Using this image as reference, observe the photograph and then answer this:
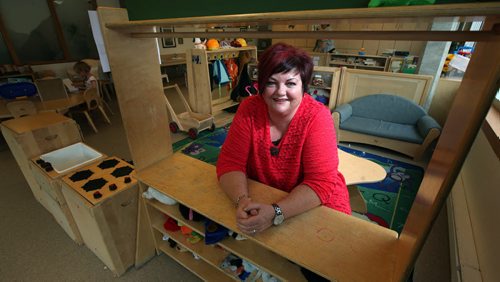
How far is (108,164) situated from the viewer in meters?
1.75

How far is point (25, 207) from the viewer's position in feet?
7.63

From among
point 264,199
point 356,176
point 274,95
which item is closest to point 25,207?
point 264,199

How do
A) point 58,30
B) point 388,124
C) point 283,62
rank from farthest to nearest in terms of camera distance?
point 58,30 → point 388,124 → point 283,62

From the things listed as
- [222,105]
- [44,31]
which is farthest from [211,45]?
[44,31]

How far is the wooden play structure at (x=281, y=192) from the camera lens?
514mm

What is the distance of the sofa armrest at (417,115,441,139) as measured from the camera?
111 inches

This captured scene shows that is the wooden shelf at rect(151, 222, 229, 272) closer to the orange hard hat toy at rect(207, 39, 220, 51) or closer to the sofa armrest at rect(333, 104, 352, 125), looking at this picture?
the sofa armrest at rect(333, 104, 352, 125)

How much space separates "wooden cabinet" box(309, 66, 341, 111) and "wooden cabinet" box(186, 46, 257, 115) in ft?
4.92

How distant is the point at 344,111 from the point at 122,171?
9.70ft

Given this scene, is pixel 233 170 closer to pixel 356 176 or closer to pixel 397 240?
pixel 397 240

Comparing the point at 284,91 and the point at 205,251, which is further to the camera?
the point at 205,251

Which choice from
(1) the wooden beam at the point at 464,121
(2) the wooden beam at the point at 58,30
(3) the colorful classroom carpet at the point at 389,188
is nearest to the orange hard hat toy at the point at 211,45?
(3) the colorful classroom carpet at the point at 389,188

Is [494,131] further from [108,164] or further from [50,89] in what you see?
[50,89]

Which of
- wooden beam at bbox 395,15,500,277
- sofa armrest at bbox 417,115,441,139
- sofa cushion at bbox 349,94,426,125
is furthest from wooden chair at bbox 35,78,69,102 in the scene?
sofa armrest at bbox 417,115,441,139
